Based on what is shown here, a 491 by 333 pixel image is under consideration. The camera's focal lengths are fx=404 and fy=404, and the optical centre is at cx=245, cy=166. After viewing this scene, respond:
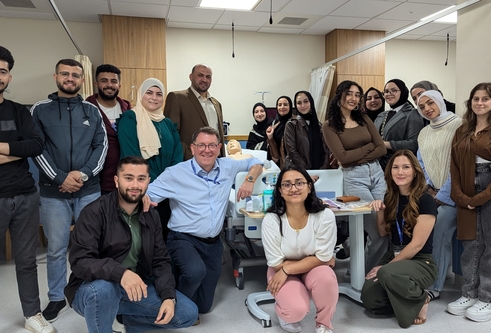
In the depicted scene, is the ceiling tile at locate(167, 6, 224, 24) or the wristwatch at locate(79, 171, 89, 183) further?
the ceiling tile at locate(167, 6, 224, 24)

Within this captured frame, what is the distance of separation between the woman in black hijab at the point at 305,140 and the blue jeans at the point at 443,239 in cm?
98

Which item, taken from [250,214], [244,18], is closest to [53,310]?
[250,214]

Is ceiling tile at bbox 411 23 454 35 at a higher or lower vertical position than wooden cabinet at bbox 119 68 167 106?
higher

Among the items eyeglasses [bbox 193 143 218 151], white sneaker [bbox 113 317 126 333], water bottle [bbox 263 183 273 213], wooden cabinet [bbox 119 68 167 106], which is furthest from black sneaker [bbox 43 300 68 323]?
wooden cabinet [bbox 119 68 167 106]

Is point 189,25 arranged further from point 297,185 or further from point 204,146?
point 297,185

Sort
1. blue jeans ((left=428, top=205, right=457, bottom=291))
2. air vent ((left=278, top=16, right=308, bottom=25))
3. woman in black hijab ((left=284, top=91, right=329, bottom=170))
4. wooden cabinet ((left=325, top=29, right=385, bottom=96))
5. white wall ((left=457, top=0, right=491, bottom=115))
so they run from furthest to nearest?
wooden cabinet ((left=325, top=29, right=385, bottom=96)) → air vent ((left=278, top=16, right=308, bottom=25)) → woman in black hijab ((left=284, top=91, right=329, bottom=170)) → white wall ((left=457, top=0, right=491, bottom=115)) → blue jeans ((left=428, top=205, right=457, bottom=291))

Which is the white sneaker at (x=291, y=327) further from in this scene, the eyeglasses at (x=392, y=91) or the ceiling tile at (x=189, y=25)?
the ceiling tile at (x=189, y=25)

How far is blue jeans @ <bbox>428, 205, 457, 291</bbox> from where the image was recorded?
270 cm

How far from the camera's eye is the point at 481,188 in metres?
2.46

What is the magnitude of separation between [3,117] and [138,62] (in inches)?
142

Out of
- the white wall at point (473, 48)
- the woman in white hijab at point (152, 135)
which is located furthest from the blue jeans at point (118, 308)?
the white wall at point (473, 48)

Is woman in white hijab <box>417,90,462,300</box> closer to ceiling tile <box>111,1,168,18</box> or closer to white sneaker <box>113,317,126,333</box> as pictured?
white sneaker <box>113,317,126,333</box>

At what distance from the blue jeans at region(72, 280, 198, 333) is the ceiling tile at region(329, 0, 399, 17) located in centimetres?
430

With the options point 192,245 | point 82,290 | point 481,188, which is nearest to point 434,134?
point 481,188
